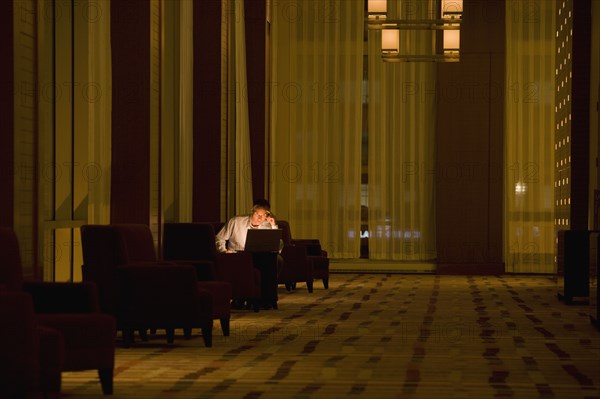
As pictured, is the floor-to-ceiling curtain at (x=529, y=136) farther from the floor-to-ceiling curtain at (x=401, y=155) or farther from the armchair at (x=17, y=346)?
the armchair at (x=17, y=346)

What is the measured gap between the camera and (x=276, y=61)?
18719 mm

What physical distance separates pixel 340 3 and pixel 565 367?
12655 millimetres

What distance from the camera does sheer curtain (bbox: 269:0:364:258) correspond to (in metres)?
18.6

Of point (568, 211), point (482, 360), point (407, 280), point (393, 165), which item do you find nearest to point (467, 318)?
point (482, 360)

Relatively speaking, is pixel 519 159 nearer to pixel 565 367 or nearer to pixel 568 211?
pixel 568 211

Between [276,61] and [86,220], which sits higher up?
[276,61]

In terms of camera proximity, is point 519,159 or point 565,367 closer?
point 565,367

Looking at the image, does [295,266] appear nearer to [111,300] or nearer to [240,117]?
[240,117]

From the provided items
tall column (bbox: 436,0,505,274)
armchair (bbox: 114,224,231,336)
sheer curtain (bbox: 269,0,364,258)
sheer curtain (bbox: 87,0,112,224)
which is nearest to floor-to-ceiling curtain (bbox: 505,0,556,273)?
tall column (bbox: 436,0,505,274)

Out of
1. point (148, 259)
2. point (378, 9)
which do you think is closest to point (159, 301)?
point (148, 259)

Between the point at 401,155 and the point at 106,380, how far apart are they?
1316 centimetres

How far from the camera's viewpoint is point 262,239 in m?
10.8

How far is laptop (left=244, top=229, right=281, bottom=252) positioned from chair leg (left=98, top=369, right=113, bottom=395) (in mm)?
5080

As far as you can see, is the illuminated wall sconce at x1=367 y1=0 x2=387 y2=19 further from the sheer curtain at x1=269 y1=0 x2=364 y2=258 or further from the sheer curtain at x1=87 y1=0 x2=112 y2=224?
the sheer curtain at x1=269 y1=0 x2=364 y2=258
